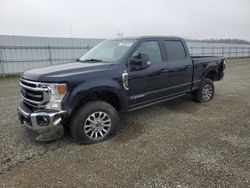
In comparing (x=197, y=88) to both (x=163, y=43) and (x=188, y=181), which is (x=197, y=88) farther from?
(x=188, y=181)

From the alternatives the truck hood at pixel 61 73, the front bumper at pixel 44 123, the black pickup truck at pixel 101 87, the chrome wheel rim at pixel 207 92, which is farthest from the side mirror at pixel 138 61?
the chrome wheel rim at pixel 207 92

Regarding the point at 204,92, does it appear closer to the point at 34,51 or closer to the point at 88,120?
the point at 88,120

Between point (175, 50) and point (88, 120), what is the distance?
2.83 metres

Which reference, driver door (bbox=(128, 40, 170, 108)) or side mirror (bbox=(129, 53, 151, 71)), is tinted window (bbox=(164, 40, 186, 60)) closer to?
driver door (bbox=(128, 40, 170, 108))

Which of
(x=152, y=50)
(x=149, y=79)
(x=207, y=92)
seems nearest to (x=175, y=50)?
(x=152, y=50)

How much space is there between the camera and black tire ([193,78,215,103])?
6.14 meters

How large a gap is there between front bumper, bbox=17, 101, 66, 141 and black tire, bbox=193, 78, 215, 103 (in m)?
Answer: 4.07

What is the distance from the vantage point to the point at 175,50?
5305 millimetres

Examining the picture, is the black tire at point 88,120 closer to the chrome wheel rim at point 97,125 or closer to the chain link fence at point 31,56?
the chrome wheel rim at point 97,125

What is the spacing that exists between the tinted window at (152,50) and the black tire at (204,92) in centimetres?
199

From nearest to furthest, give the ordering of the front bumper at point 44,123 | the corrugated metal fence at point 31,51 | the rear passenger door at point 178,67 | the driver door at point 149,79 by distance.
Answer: the front bumper at point 44,123 < the driver door at point 149,79 < the rear passenger door at point 178,67 < the corrugated metal fence at point 31,51

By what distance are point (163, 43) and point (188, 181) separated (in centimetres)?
318

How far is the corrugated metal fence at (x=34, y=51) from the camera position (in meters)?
11.8

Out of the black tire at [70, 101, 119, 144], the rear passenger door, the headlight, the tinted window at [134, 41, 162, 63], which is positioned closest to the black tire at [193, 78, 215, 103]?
the rear passenger door
